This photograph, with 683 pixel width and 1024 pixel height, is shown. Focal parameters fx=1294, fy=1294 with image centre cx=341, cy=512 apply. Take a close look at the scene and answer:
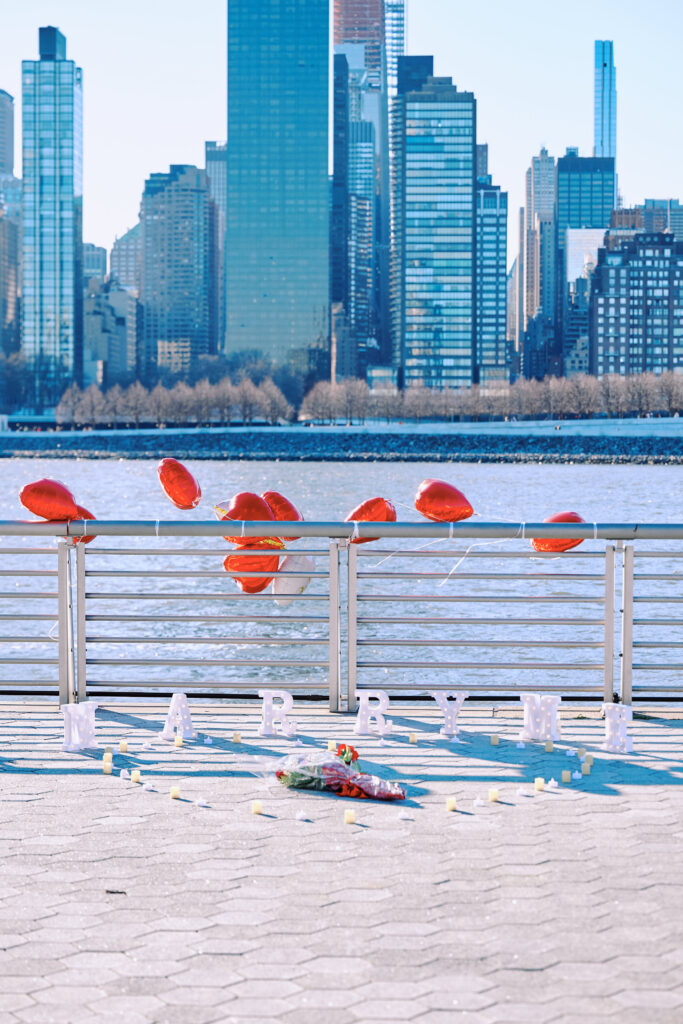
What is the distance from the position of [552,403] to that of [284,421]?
38344 mm

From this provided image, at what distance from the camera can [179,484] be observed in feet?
28.9

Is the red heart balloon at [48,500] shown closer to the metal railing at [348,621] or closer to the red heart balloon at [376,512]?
the metal railing at [348,621]

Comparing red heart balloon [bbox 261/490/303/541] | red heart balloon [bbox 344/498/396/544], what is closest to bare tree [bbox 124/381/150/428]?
red heart balloon [bbox 261/490/303/541]

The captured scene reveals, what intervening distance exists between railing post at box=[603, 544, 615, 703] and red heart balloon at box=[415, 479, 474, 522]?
0.95 m

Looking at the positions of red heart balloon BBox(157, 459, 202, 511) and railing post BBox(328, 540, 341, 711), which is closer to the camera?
railing post BBox(328, 540, 341, 711)

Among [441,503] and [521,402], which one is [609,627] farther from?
[521,402]

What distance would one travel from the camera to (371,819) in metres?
5.93

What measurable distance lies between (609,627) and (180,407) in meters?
169

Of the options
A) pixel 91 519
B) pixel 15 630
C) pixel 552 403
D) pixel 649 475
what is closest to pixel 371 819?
pixel 91 519

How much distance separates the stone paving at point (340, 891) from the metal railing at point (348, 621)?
975mm

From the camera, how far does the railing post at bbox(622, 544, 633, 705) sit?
7914 mm

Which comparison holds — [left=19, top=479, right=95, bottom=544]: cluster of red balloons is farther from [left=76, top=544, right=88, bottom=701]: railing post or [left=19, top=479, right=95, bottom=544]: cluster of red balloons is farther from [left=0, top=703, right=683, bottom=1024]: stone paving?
[left=0, top=703, right=683, bottom=1024]: stone paving

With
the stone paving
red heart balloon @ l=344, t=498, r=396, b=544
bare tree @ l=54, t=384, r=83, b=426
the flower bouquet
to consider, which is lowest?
the stone paving

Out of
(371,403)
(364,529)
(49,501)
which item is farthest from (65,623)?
(371,403)
